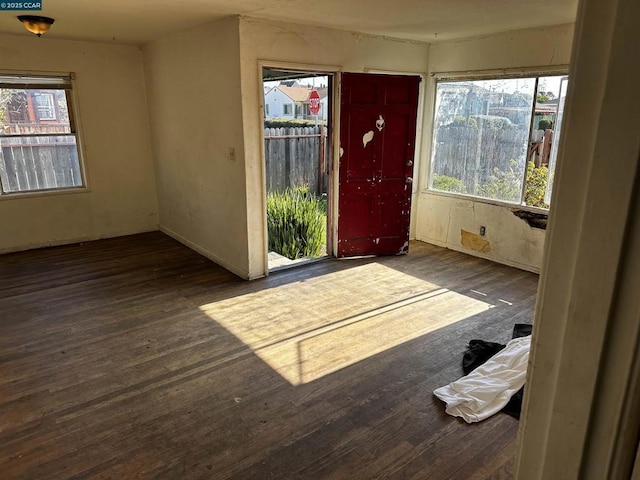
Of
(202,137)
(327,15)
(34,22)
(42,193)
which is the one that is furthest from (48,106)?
(327,15)

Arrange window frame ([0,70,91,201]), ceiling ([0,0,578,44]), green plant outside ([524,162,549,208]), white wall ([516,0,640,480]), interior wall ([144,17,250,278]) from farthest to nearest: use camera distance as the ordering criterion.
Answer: window frame ([0,70,91,201])
green plant outside ([524,162,549,208])
interior wall ([144,17,250,278])
ceiling ([0,0,578,44])
white wall ([516,0,640,480])

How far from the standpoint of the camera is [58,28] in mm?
4516

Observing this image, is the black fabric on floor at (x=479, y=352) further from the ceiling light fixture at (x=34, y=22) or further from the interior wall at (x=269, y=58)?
the ceiling light fixture at (x=34, y=22)

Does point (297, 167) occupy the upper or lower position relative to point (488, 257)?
upper

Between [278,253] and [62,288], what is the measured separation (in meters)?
2.41

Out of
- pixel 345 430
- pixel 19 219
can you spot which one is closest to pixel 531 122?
pixel 345 430

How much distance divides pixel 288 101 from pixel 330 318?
684cm

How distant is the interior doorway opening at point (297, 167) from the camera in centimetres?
544

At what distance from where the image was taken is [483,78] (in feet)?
16.1

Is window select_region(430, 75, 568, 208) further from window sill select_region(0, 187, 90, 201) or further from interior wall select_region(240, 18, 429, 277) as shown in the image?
window sill select_region(0, 187, 90, 201)

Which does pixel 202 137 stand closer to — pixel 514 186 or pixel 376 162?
pixel 376 162

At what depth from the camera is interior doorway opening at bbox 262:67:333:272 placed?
544 cm

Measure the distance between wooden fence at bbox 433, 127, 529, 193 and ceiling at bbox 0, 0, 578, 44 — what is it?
41.4 inches

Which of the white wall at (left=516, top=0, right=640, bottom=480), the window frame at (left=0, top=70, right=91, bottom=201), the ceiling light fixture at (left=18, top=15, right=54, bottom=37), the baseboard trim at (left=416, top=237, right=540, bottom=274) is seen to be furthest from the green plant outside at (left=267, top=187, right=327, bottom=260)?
the white wall at (left=516, top=0, right=640, bottom=480)
